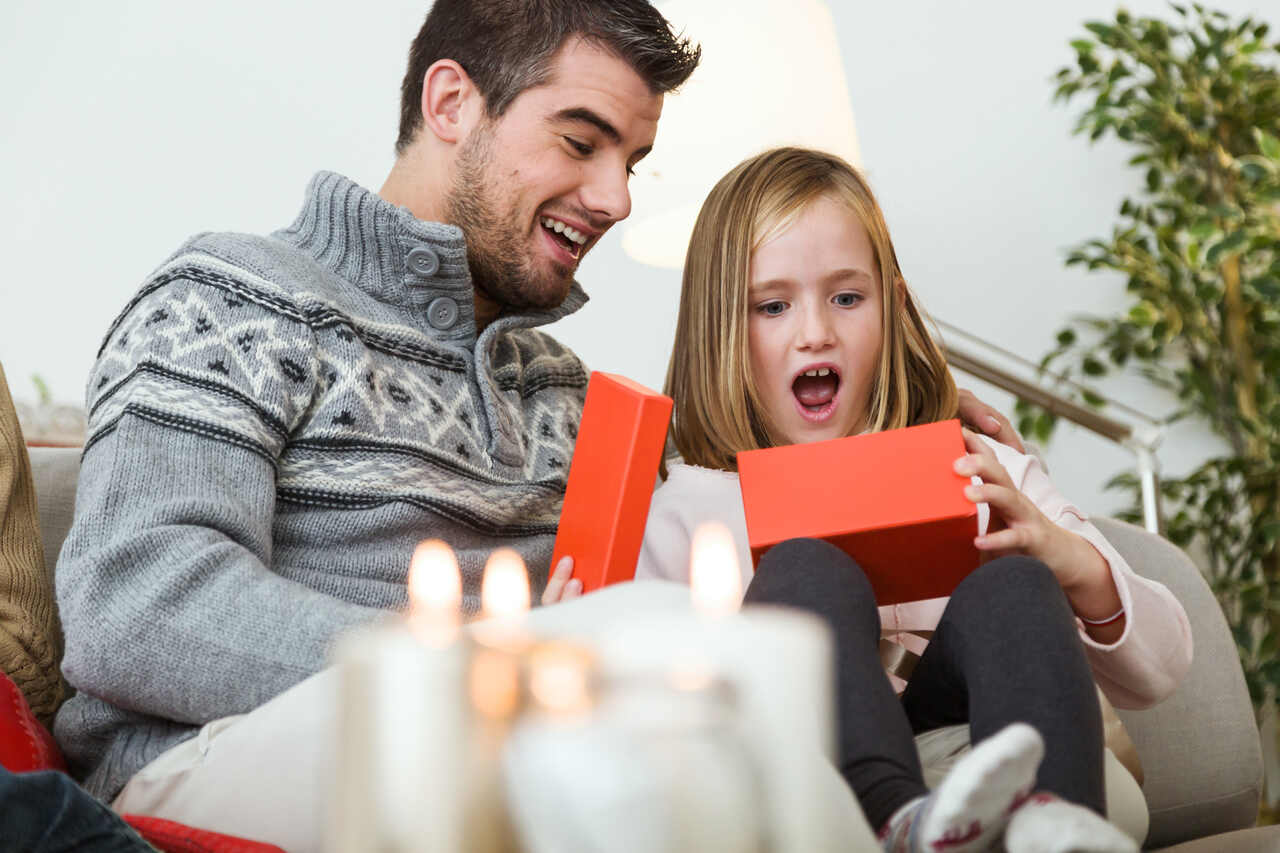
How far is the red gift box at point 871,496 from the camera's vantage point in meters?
0.87

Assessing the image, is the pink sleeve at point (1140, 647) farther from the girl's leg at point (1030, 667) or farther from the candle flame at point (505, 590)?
the candle flame at point (505, 590)

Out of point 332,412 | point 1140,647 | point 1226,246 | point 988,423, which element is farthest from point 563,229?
point 1226,246

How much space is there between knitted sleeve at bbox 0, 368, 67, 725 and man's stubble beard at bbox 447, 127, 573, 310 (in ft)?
1.74

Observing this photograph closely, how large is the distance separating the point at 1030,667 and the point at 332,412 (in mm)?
669

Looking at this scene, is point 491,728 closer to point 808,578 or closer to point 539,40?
point 808,578

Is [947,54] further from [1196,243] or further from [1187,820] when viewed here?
[1187,820]

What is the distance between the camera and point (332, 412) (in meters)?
1.07

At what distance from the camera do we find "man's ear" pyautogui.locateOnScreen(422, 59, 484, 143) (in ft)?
4.53

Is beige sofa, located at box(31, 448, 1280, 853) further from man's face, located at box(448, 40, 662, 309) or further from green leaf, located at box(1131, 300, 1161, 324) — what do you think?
green leaf, located at box(1131, 300, 1161, 324)

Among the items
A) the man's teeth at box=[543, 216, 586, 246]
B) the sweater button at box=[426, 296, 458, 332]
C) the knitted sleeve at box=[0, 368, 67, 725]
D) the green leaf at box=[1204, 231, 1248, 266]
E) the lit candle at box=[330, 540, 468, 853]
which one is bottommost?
the knitted sleeve at box=[0, 368, 67, 725]

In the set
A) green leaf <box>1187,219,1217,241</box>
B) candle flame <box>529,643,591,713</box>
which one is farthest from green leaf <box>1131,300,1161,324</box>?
candle flame <box>529,643,591,713</box>

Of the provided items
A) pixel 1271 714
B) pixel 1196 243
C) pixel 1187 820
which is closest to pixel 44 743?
pixel 1187 820

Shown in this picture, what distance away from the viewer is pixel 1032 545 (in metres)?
0.93

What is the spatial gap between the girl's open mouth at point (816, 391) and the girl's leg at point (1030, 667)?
0.54 metres
